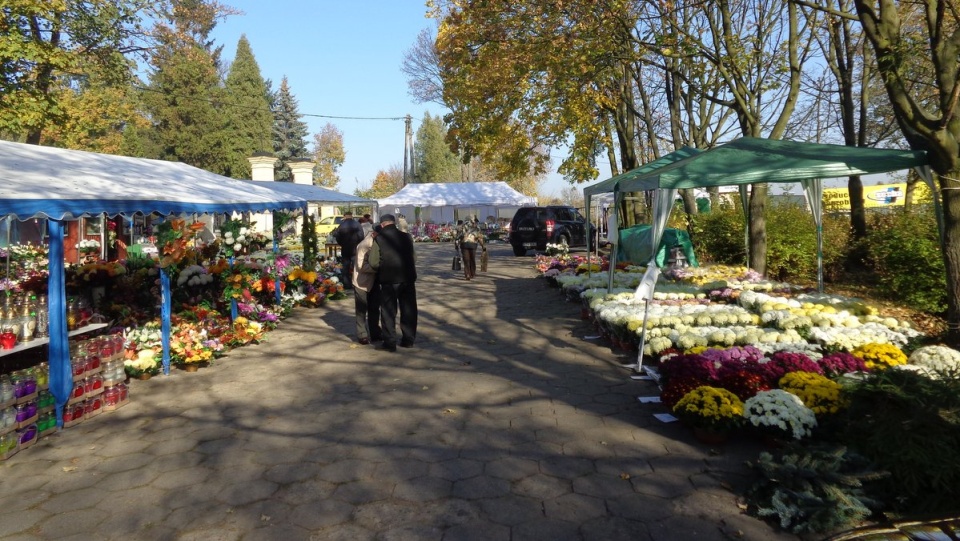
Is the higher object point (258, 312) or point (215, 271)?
point (215, 271)

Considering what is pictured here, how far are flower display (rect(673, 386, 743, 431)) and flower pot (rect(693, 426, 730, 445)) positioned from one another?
3cm

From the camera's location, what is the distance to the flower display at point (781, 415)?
4.36 meters

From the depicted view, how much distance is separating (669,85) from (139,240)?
17.9 meters

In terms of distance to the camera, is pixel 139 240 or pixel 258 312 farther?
pixel 139 240

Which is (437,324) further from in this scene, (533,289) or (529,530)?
(529,530)

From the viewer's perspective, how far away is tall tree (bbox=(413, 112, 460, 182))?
8188 cm

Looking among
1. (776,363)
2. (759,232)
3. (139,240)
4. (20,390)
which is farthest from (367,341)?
(139,240)

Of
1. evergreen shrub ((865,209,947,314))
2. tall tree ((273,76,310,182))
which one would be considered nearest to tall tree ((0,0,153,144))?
evergreen shrub ((865,209,947,314))

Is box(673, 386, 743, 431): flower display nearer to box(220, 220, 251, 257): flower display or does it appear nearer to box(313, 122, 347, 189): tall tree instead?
box(220, 220, 251, 257): flower display

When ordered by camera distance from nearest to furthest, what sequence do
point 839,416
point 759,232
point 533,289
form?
point 839,416 → point 759,232 → point 533,289

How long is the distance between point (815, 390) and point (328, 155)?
7220cm

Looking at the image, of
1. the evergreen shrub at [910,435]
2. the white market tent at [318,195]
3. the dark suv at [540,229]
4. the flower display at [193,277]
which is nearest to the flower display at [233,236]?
the flower display at [193,277]

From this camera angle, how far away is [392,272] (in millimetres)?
7859

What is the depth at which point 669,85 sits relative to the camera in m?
18.6
